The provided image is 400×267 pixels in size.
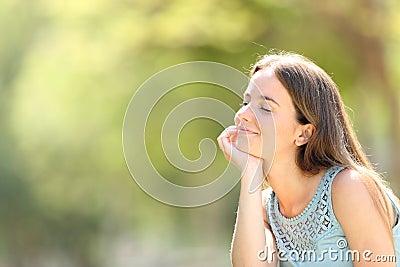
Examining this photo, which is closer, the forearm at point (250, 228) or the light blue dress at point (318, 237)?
the light blue dress at point (318, 237)

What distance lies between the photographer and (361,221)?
3.11 m

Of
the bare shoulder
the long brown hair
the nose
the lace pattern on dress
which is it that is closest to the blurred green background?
the bare shoulder

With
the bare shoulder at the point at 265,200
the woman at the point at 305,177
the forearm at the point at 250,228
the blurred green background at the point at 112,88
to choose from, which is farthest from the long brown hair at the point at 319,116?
the blurred green background at the point at 112,88

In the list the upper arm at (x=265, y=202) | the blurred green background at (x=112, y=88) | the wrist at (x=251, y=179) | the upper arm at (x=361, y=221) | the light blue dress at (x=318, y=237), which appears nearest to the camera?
the upper arm at (x=361, y=221)

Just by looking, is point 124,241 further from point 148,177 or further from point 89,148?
point 148,177

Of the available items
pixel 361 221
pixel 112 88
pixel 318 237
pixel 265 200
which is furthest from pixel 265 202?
pixel 112 88

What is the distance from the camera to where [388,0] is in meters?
9.39

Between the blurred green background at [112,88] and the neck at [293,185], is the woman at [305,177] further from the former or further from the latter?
the blurred green background at [112,88]

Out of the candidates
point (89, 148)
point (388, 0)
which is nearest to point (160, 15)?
point (388, 0)

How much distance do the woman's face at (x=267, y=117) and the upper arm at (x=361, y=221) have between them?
33 cm

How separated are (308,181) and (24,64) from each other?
39.6ft

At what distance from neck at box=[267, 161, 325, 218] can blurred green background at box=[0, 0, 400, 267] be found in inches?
238

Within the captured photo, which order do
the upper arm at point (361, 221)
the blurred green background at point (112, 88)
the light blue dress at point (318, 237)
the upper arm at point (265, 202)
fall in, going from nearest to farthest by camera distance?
the upper arm at point (361, 221), the light blue dress at point (318, 237), the upper arm at point (265, 202), the blurred green background at point (112, 88)

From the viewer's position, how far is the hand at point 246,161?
11.1ft
